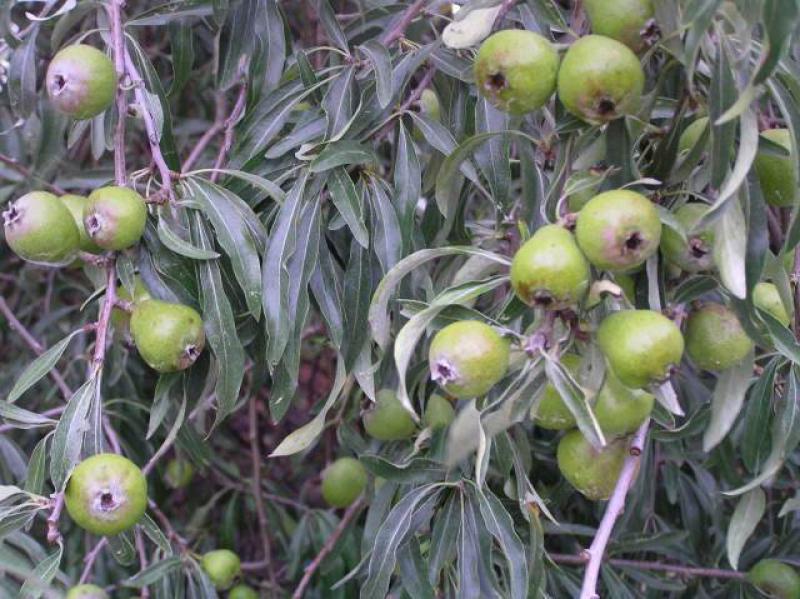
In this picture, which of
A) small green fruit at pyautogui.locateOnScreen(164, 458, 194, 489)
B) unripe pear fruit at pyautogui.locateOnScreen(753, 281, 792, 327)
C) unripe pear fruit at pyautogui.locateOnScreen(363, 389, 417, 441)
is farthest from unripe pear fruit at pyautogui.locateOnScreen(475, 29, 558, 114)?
small green fruit at pyautogui.locateOnScreen(164, 458, 194, 489)

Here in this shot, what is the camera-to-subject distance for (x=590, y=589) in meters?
1.39

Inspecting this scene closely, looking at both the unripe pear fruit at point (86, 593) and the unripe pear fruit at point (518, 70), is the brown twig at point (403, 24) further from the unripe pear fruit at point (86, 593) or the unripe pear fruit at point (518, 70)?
the unripe pear fruit at point (86, 593)

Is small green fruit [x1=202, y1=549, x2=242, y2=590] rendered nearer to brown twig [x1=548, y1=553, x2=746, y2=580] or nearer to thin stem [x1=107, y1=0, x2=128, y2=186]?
brown twig [x1=548, y1=553, x2=746, y2=580]

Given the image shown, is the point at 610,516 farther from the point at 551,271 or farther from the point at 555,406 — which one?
the point at 551,271

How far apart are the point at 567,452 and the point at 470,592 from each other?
1.20ft

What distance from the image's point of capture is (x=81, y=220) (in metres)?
1.75

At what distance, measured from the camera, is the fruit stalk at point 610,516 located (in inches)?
55.1

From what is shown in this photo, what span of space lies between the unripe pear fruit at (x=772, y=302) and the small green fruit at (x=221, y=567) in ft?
4.69

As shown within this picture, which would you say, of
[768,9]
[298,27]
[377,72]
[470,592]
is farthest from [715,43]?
[298,27]

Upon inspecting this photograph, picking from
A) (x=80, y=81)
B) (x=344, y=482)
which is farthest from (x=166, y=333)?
(x=344, y=482)

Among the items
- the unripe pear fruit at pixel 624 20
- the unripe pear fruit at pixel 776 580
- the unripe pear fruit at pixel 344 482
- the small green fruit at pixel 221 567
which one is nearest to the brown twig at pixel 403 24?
the unripe pear fruit at pixel 624 20

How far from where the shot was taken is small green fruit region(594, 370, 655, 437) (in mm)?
1434

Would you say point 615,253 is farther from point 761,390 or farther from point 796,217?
point 761,390

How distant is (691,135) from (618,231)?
0.36m
